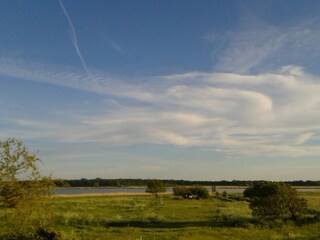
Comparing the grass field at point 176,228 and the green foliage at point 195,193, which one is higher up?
the green foliage at point 195,193

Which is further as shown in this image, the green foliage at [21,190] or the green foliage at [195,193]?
the green foliage at [195,193]

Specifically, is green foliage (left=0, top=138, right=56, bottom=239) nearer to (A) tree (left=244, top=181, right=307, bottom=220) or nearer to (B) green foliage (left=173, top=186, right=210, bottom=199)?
(A) tree (left=244, top=181, right=307, bottom=220)

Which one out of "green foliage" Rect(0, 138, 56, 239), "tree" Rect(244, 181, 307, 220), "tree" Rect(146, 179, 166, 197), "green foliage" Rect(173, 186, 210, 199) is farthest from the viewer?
"tree" Rect(146, 179, 166, 197)

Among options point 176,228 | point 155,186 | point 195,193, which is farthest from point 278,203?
point 155,186

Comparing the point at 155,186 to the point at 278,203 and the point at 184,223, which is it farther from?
the point at 278,203

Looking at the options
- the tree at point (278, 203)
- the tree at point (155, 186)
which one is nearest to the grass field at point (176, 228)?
the tree at point (278, 203)

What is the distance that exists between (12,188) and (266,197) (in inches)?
1147

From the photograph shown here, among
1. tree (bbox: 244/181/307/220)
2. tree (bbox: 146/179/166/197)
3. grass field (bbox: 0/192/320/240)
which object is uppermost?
tree (bbox: 146/179/166/197)

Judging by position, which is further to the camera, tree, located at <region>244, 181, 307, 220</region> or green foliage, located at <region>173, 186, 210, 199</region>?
green foliage, located at <region>173, 186, 210, 199</region>

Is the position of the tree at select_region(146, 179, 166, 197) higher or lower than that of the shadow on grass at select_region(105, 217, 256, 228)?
higher

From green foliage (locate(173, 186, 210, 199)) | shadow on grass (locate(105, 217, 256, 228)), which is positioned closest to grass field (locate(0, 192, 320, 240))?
shadow on grass (locate(105, 217, 256, 228))

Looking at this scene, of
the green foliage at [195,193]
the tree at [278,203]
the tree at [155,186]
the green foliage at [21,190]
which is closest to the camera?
the green foliage at [21,190]

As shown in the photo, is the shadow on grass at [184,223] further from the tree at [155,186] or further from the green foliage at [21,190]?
the tree at [155,186]

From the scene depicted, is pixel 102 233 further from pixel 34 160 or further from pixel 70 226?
pixel 34 160
